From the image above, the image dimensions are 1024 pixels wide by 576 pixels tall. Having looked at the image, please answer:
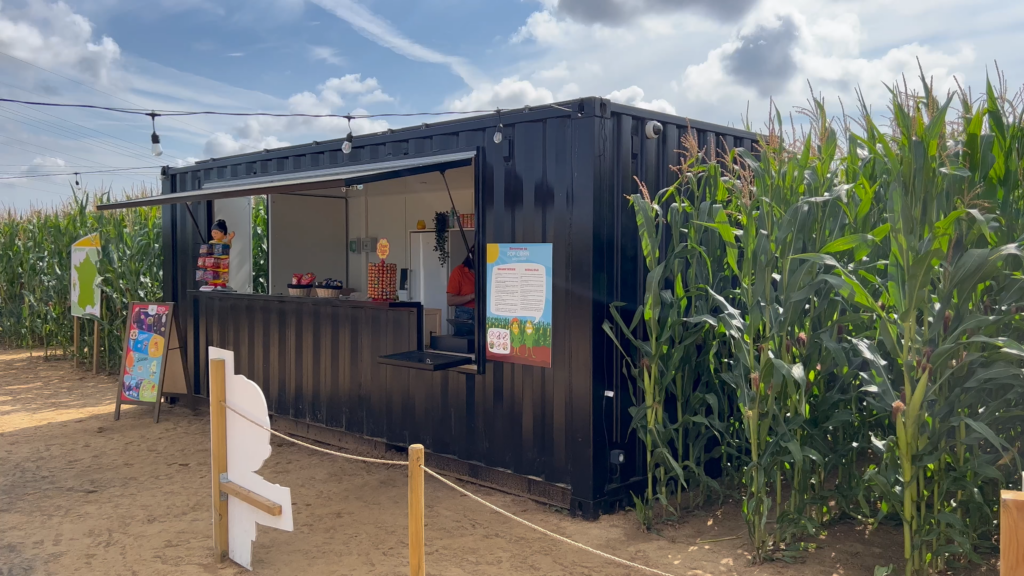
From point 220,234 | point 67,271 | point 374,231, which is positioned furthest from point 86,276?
point 374,231

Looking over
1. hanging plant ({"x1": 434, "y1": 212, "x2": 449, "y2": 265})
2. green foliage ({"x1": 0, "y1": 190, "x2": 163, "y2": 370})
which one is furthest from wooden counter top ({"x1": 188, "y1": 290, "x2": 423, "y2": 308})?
green foliage ({"x1": 0, "y1": 190, "x2": 163, "y2": 370})

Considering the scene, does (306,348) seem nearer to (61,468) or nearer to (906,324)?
(61,468)

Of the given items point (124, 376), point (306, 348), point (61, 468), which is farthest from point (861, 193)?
point (124, 376)

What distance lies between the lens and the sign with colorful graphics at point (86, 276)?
11141 millimetres

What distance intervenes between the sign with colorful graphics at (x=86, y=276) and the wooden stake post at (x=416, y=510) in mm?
9599

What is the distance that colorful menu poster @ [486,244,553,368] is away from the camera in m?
5.32

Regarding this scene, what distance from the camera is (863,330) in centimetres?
446

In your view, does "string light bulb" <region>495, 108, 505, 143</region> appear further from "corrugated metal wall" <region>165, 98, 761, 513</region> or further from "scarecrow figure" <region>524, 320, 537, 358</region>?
"scarecrow figure" <region>524, 320, 537, 358</region>

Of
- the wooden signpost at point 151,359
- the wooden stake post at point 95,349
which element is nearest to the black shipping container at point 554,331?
the wooden signpost at point 151,359

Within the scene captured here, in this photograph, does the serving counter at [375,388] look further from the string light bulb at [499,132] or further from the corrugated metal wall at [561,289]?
the string light bulb at [499,132]

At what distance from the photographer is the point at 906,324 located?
12.0 feet

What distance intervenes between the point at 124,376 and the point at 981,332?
847 cm

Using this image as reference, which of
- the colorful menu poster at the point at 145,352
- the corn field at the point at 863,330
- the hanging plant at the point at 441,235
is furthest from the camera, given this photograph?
the colorful menu poster at the point at 145,352

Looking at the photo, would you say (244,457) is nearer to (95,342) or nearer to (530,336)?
(530,336)
